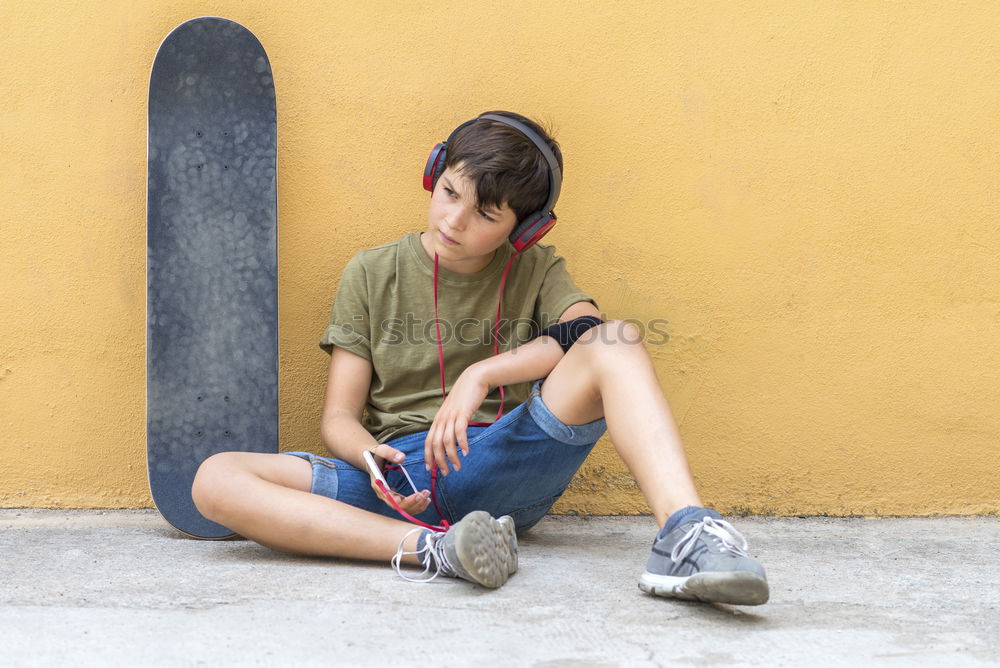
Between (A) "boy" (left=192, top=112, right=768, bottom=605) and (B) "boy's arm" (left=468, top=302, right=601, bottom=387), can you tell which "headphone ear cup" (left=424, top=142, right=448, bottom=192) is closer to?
(A) "boy" (left=192, top=112, right=768, bottom=605)

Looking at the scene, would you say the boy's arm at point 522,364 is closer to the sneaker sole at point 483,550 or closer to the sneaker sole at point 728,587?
the sneaker sole at point 483,550

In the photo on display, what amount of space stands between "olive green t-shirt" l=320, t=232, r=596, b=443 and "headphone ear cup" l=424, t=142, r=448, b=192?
0.17 m

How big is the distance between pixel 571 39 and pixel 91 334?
4.25 ft

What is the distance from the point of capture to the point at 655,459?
4.52ft

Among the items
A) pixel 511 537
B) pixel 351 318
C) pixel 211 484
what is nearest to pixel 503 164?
pixel 351 318

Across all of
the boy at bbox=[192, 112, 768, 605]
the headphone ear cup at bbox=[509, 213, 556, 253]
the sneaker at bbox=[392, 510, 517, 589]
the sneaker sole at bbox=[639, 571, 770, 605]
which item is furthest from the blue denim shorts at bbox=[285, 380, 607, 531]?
the sneaker sole at bbox=[639, 571, 770, 605]

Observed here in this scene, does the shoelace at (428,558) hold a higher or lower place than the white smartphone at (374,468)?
lower

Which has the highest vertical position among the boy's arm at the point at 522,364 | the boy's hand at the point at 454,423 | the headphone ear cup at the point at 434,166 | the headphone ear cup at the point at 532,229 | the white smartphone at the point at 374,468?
the headphone ear cup at the point at 434,166

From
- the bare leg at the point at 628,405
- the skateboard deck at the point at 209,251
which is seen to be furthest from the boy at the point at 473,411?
the skateboard deck at the point at 209,251

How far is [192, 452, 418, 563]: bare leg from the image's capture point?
1507mm

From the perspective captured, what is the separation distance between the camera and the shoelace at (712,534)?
1261 mm

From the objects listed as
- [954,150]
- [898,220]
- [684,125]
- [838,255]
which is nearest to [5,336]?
[684,125]

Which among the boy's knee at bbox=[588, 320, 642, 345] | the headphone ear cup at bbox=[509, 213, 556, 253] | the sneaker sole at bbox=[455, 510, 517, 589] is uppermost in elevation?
the headphone ear cup at bbox=[509, 213, 556, 253]

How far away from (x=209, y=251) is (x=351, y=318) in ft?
1.28
